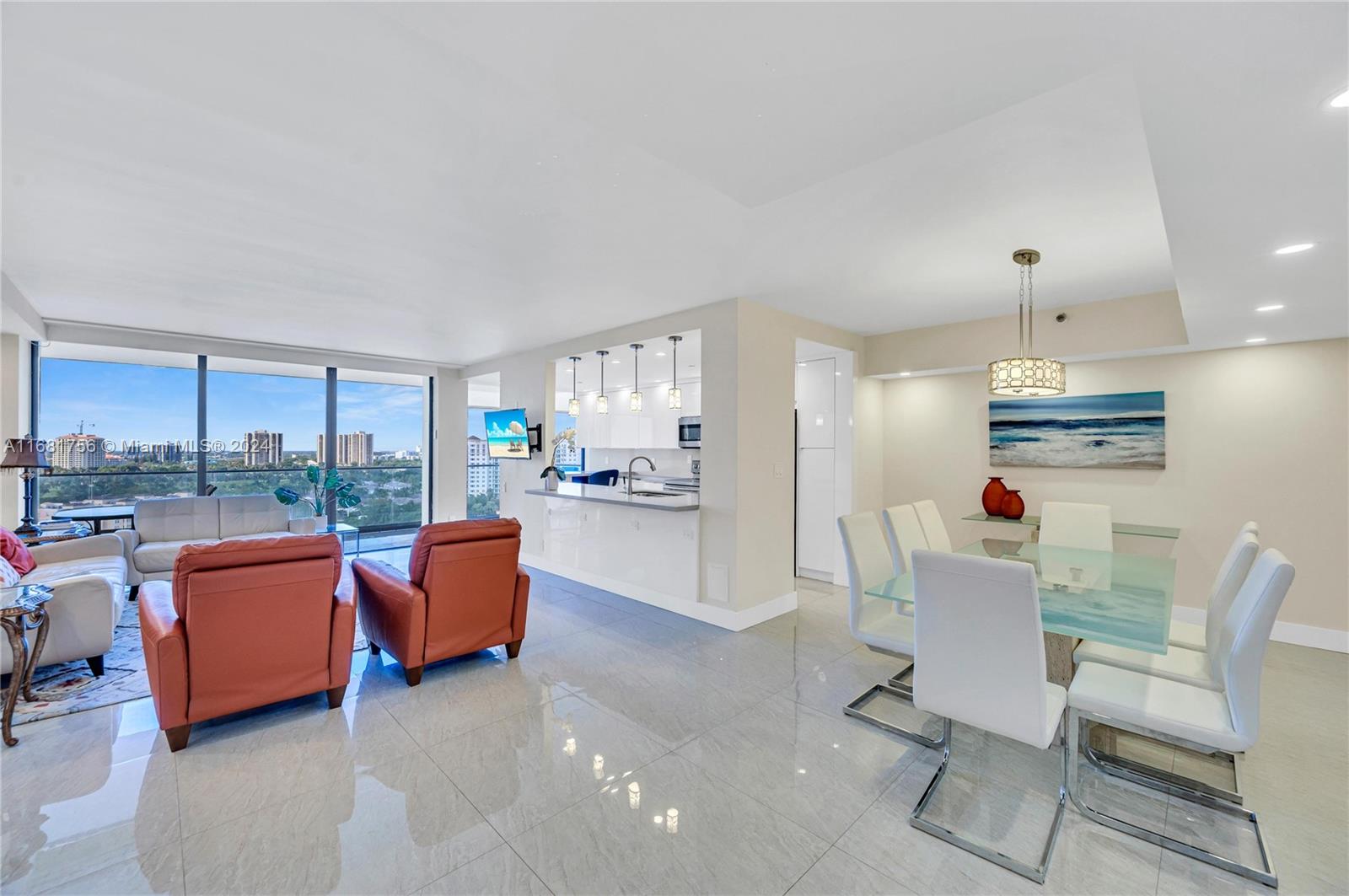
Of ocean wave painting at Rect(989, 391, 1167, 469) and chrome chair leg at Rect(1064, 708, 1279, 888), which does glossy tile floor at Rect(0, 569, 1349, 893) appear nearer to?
chrome chair leg at Rect(1064, 708, 1279, 888)

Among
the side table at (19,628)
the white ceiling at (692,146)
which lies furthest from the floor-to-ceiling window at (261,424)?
the side table at (19,628)

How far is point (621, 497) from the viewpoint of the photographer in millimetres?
5082

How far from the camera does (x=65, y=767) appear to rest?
92.7 inches

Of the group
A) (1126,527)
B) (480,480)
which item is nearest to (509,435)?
(480,480)

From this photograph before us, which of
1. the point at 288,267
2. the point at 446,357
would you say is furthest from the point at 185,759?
the point at 446,357

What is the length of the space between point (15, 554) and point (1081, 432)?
8164 millimetres

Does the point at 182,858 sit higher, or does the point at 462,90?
the point at 462,90

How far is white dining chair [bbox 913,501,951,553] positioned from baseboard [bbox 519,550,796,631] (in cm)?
140

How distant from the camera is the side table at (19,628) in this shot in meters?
2.55

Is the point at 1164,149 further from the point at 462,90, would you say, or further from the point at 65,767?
the point at 65,767

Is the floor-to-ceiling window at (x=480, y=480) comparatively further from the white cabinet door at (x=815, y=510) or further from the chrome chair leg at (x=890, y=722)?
the chrome chair leg at (x=890, y=722)

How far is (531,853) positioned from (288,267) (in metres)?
3.78

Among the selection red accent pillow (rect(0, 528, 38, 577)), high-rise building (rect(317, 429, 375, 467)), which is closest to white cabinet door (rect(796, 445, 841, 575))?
high-rise building (rect(317, 429, 375, 467))

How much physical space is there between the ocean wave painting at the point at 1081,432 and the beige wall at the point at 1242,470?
84 mm
